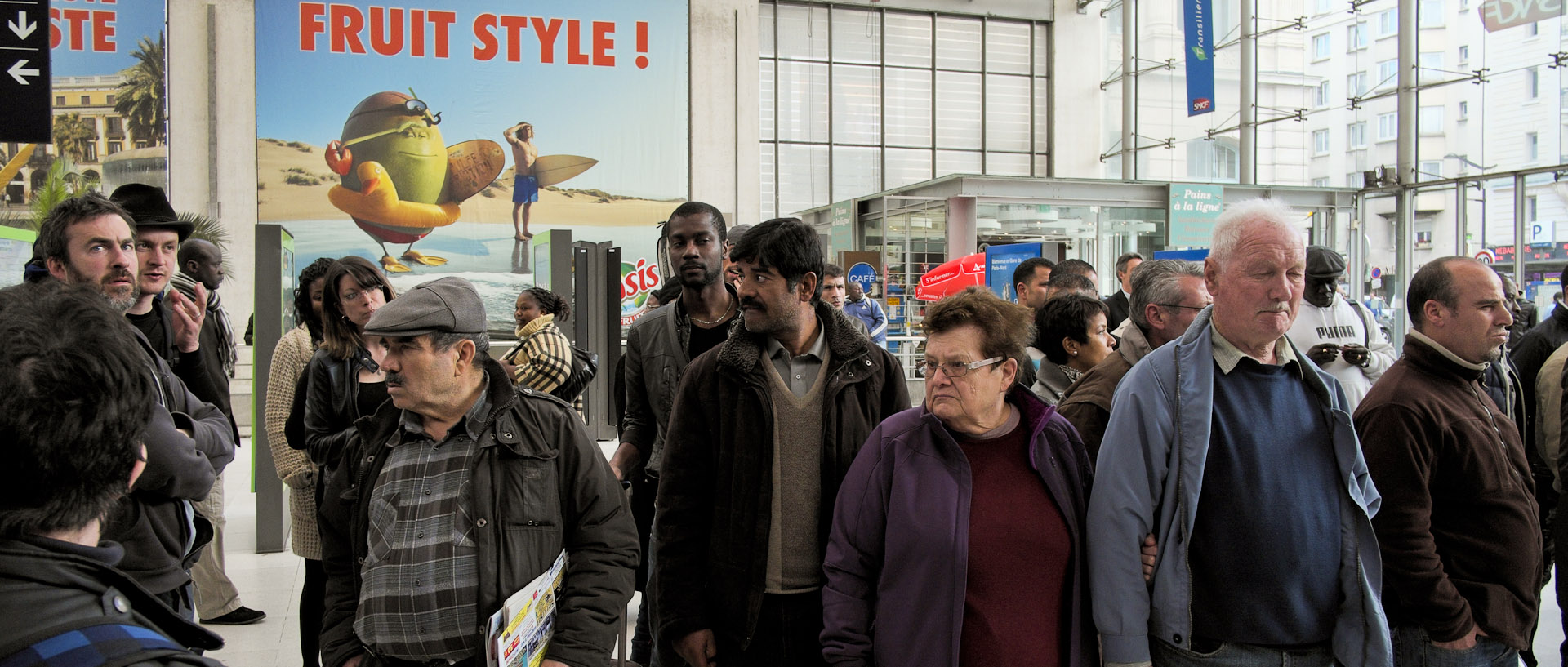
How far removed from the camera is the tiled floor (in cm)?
410

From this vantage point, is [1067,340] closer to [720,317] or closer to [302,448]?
[720,317]

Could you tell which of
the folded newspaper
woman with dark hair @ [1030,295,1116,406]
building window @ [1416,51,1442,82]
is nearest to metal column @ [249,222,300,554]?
the folded newspaper

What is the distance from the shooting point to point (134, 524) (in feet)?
6.15

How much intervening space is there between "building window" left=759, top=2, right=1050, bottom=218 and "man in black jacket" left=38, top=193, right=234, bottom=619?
16.0 metres

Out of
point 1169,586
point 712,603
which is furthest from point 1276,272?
point 712,603

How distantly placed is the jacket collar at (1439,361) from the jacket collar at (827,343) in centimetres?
143

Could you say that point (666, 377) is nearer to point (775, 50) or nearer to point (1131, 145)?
point (775, 50)

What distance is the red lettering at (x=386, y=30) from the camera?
1521 cm

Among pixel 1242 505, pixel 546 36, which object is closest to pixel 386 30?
pixel 546 36

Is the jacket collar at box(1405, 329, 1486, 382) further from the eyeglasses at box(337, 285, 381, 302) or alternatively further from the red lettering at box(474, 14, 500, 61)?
the red lettering at box(474, 14, 500, 61)

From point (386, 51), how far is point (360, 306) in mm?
13835

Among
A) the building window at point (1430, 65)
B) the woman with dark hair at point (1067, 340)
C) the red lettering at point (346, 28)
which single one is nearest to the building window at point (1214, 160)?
the building window at point (1430, 65)

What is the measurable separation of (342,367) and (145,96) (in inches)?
568

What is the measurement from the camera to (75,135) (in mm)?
14195
